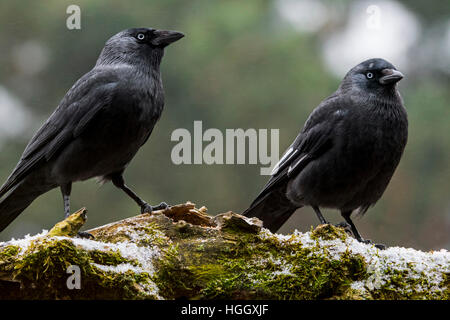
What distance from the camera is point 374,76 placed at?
4.77 m

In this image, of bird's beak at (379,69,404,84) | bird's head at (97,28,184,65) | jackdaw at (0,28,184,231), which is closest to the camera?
jackdaw at (0,28,184,231)

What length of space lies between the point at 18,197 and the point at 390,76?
2894 millimetres

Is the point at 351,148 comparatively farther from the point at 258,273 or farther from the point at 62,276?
the point at 62,276

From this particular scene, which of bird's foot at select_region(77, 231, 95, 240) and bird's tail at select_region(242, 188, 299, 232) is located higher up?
bird's foot at select_region(77, 231, 95, 240)

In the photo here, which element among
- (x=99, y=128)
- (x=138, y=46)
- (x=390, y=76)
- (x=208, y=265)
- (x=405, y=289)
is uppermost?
(x=138, y=46)

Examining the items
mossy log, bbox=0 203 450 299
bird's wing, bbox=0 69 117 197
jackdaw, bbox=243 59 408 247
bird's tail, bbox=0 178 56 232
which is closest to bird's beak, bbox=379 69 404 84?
jackdaw, bbox=243 59 408 247

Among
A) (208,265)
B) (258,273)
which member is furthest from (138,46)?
(258,273)

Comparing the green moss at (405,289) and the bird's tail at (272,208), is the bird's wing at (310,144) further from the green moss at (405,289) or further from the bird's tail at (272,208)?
the green moss at (405,289)

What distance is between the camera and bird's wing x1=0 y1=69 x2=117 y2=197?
14.9ft

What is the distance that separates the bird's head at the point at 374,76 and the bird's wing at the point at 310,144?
0.68ft

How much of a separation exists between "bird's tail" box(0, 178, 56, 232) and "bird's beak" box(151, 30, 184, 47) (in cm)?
135

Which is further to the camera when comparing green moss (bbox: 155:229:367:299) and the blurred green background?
the blurred green background

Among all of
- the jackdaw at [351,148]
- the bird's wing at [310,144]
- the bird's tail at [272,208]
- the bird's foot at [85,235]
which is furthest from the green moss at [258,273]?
the bird's tail at [272,208]

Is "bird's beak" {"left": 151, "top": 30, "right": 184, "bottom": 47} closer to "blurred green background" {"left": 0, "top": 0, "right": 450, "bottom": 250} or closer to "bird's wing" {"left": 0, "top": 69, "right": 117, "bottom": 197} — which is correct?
"bird's wing" {"left": 0, "top": 69, "right": 117, "bottom": 197}
